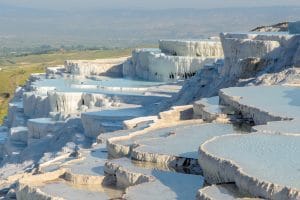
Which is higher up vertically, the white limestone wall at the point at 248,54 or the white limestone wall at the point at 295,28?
the white limestone wall at the point at 295,28

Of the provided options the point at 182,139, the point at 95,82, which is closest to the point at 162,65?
the point at 95,82

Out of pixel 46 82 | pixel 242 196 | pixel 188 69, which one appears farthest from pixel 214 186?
pixel 46 82

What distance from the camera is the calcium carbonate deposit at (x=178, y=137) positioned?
7.29 metres

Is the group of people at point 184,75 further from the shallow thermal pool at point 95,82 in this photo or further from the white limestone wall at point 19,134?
the white limestone wall at point 19,134

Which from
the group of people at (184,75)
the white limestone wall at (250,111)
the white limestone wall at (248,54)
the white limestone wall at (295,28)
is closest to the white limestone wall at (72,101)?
the group of people at (184,75)

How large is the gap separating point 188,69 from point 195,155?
51.3ft

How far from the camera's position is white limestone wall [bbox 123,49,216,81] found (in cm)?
2359

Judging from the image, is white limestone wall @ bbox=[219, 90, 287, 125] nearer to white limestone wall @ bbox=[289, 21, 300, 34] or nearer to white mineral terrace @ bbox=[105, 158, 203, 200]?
white mineral terrace @ bbox=[105, 158, 203, 200]

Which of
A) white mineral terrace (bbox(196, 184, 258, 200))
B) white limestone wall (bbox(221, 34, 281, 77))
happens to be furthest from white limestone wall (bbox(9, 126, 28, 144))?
white mineral terrace (bbox(196, 184, 258, 200))

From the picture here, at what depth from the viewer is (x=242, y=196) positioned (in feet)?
21.8

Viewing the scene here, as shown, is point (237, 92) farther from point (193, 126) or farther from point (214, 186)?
point (214, 186)

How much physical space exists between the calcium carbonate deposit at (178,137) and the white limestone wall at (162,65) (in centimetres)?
61

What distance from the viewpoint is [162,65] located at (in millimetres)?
24859

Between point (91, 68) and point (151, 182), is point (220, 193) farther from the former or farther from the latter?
point (91, 68)
